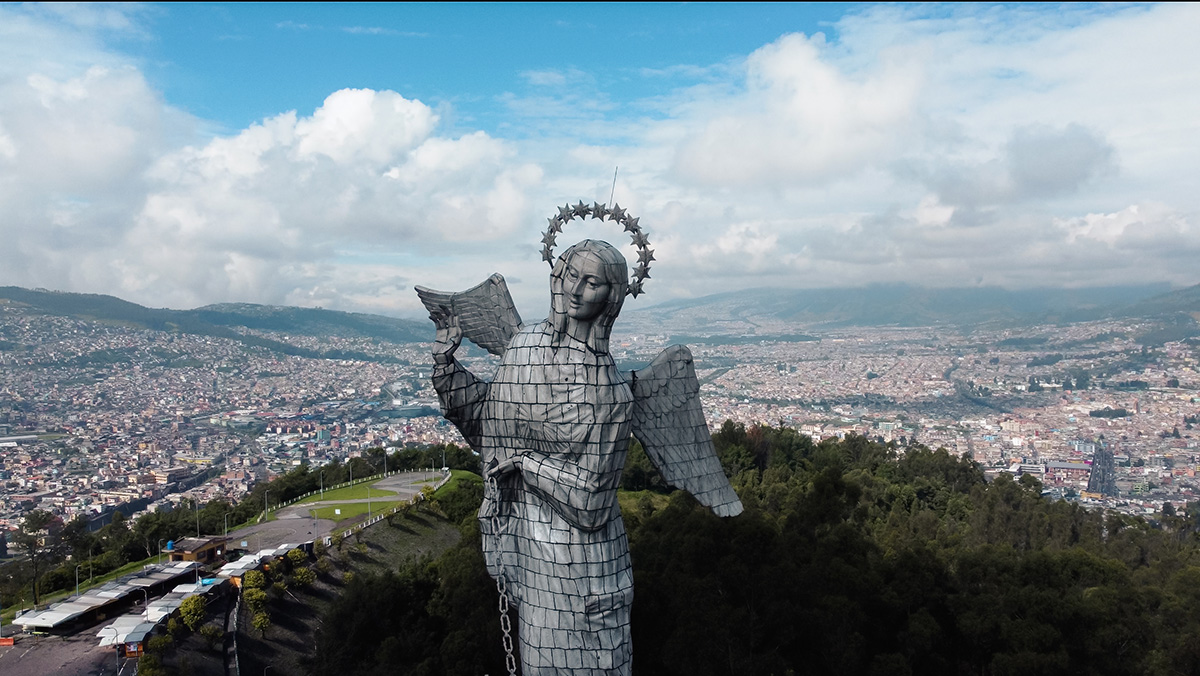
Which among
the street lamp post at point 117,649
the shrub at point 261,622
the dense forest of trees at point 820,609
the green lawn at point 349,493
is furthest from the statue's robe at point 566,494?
the green lawn at point 349,493

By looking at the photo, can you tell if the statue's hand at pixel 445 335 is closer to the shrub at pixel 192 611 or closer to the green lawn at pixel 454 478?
the shrub at pixel 192 611

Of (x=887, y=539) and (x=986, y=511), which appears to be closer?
(x=887, y=539)

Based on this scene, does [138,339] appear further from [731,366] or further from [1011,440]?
[1011,440]

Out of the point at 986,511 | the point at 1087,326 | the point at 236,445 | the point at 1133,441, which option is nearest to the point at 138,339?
the point at 236,445

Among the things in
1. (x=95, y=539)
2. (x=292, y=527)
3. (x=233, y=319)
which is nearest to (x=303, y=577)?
(x=292, y=527)

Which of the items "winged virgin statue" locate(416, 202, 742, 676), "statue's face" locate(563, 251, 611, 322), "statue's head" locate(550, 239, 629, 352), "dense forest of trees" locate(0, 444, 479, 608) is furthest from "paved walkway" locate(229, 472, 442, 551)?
"statue's face" locate(563, 251, 611, 322)

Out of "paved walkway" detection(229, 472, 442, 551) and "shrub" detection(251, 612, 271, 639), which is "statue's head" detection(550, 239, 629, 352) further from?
"paved walkway" detection(229, 472, 442, 551)
